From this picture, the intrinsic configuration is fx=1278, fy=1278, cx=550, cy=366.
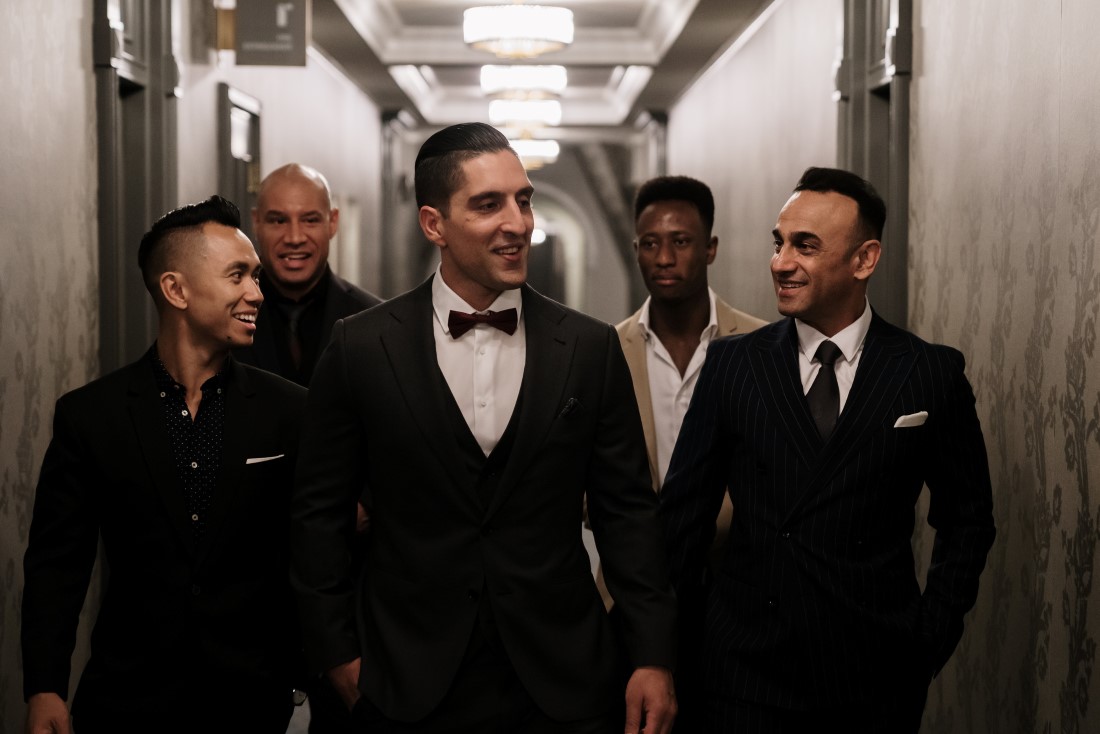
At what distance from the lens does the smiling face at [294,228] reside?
392cm

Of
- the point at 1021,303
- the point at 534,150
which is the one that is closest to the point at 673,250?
the point at 1021,303

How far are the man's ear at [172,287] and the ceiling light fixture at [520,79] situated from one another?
7807mm

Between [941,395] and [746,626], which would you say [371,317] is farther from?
[941,395]

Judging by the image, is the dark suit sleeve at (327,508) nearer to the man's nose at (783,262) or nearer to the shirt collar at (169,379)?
the shirt collar at (169,379)

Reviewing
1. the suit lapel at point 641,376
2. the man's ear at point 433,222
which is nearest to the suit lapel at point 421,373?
the man's ear at point 433,222

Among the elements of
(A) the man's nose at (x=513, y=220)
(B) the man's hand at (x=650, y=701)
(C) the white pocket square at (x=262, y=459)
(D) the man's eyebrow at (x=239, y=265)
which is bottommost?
(B) the man's hand at (x=650, y=701)

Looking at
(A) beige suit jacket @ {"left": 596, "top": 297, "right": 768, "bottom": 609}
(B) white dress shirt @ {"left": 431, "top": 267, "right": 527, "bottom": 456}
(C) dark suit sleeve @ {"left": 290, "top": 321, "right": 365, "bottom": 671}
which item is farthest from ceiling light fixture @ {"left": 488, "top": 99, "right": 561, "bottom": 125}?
(C) dark suit sleeve @ {"left": 290, "top": 321, "right": 365, "bottom": 671}

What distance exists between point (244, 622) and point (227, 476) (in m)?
0.29

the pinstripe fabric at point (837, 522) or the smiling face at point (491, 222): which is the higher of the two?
the smiling face at point (491, 222)

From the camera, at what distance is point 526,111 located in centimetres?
1186

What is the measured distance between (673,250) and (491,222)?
1.66 metres

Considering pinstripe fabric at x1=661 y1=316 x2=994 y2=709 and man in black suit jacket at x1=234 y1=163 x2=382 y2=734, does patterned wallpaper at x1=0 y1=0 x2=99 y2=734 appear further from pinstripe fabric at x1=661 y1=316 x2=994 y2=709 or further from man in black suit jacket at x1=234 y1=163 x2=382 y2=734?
pinstripe fabric at x1=661 y1=316 x2=994 y2=709

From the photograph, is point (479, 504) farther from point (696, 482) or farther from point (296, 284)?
point (296, 284)

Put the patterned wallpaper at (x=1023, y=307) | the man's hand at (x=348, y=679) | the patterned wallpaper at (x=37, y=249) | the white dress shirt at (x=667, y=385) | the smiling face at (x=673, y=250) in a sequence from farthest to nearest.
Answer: the smiling face at (x=673, y=250) → the white dress shirt at (x=667, y=385) → the patterned wallpaper at (x=37, y=249) → the patterned wallpaper at (x=1023, y=307) → the man's hand at (x=348, y=679)
